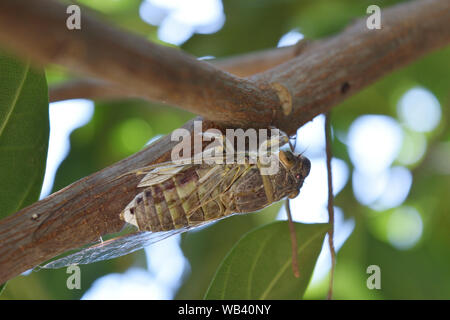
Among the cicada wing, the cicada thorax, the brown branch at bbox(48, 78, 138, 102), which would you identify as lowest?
the cicada wing

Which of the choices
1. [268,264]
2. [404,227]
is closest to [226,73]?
[268,264]

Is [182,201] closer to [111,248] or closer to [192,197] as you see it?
[192,197]

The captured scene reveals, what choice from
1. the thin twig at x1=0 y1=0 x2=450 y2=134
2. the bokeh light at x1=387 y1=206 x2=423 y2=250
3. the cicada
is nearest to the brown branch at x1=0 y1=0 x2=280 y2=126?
the thin twig at x1=0 y1=0 x2=450 y2=134

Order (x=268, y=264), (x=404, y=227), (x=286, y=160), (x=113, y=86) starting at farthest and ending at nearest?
(x=404, y=227)
(x=113, y=86)
(x=268, y=264)
(x=286, y=160)

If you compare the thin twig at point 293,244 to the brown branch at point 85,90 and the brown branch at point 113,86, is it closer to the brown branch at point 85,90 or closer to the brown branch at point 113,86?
the brown branch at point 113,86

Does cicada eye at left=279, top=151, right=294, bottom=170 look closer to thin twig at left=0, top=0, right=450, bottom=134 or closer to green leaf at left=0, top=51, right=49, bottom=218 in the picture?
thin twig at left=0, top=0, right=450, bottom=134

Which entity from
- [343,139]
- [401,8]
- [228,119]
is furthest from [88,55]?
[343,139]

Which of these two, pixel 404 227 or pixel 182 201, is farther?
pixel 404 227

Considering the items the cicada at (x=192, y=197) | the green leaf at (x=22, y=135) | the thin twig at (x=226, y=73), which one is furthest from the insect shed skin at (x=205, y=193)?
the green leaf at (x=22, y=135)
